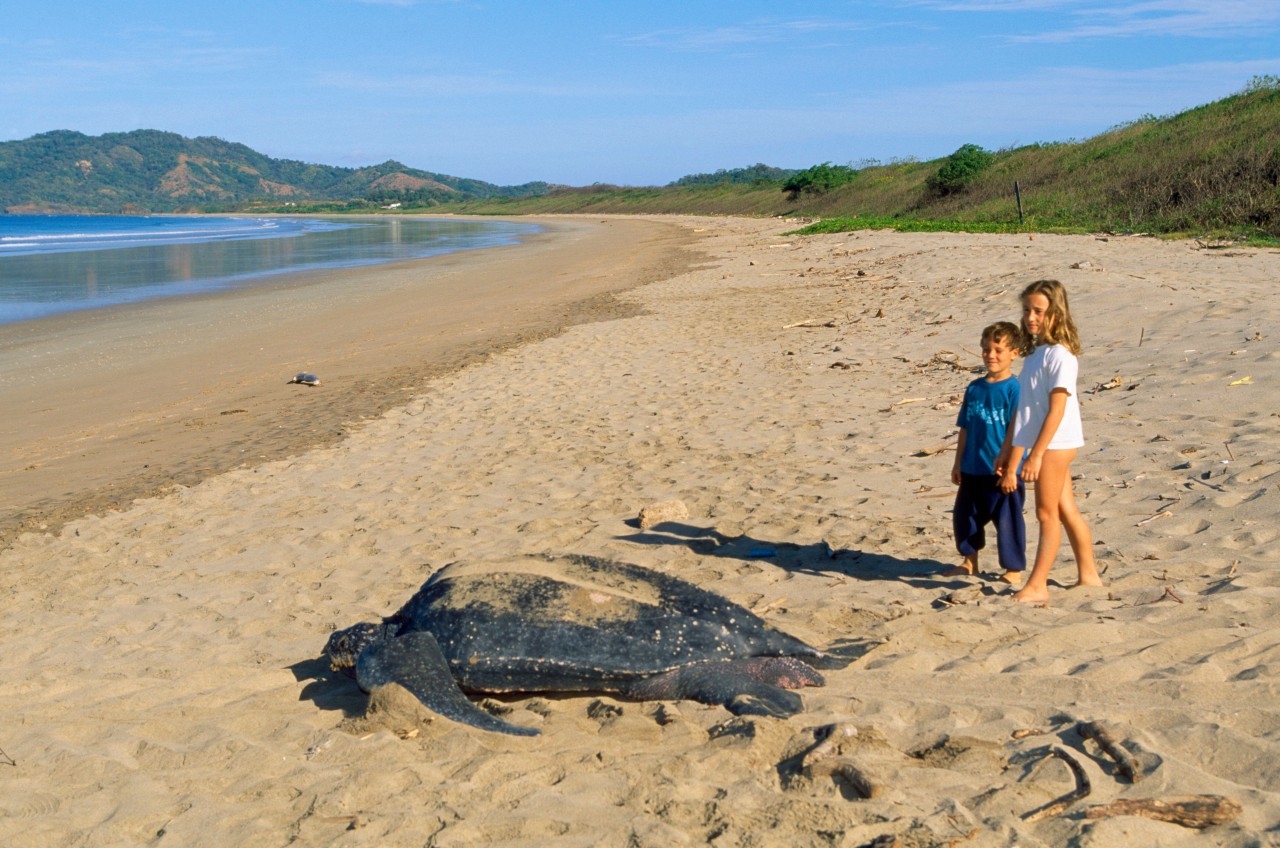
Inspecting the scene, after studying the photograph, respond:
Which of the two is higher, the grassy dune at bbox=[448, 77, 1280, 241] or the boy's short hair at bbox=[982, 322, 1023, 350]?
the grassy dune at bbox=[448, 77, 1280, 241]

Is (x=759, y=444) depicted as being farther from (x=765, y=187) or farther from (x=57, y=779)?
(x=765, y=187)

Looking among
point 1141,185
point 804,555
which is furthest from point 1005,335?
point 1141,185

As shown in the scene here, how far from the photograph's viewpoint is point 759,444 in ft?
26.7

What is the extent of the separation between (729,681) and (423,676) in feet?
3.94

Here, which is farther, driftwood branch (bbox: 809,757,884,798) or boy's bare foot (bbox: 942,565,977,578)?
boy's bare foot (bbox: 942,565,977,578)

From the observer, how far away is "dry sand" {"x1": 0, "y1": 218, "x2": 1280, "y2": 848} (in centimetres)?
304

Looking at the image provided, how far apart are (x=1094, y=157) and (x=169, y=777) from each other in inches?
1313

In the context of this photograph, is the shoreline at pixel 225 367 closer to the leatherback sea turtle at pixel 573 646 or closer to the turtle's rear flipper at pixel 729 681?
the leatherback sea turtle at pixel 573 646

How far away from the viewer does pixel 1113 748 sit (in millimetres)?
3102

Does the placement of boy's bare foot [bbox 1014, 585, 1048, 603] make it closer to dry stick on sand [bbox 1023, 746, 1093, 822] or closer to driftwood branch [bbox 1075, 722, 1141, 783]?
driftwood branch [bbox 1075, 722, 1141, 783]

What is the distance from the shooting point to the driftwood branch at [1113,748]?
9.78 ft

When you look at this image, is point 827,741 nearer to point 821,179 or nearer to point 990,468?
point 990,468

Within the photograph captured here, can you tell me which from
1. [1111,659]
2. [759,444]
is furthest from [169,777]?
[759,444]

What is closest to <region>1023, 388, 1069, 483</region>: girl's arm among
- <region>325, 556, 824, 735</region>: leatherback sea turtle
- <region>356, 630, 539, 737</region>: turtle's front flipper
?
<region>325, 556, 824, 735</region>: leatherback sea turtle
